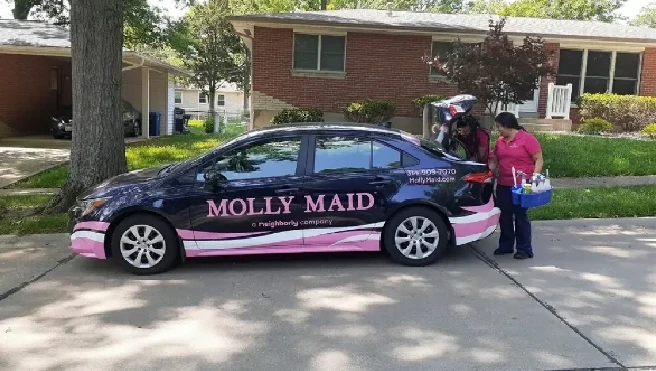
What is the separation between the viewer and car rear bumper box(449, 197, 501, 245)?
242 inches

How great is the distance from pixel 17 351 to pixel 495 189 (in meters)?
4.99

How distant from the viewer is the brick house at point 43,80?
18.7 meters

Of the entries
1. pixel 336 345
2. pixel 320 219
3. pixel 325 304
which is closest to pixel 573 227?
pixel 320 219

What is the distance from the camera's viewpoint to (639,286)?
5531 mm

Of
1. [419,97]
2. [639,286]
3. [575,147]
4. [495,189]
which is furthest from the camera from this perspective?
[419,97]

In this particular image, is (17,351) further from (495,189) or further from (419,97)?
(419,97)

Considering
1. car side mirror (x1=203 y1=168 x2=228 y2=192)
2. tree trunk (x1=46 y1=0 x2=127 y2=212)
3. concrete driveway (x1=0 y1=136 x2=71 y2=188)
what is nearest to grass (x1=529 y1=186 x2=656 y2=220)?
car side mirror (x1=203 y1=168 x2=228 y2=192)

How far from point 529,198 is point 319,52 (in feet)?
42.4

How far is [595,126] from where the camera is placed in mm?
16969

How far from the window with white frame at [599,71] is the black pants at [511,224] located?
50.9 ft

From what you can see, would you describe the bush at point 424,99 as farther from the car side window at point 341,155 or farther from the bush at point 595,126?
the car side window at point 341,155

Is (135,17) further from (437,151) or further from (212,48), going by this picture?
(437,151)

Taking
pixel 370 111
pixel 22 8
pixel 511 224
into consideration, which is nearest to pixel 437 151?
pixel 511 224

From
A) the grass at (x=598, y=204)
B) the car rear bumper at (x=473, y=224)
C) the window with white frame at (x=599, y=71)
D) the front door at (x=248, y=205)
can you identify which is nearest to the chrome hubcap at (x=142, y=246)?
the front door at (x=248, y=205)
